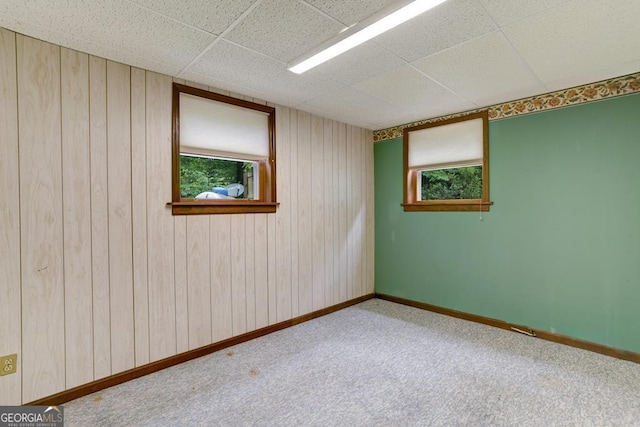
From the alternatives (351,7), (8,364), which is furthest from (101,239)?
(351,7)

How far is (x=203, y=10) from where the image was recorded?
1.71 meters

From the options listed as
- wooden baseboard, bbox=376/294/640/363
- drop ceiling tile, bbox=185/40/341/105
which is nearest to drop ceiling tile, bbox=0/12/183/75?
drop ceiling tile, bbox=185/40/341/105

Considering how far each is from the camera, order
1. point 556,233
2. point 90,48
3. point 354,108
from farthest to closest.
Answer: point 354,108
point 556,233
point 90,48

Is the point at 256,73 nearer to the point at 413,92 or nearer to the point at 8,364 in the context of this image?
the point at 413,92

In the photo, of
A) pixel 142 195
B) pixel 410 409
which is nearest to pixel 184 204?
pixel 142 195

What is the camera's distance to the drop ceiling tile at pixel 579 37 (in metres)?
1.71

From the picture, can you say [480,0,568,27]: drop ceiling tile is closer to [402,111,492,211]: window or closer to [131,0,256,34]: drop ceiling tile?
[131,0,256,34]: drop ceiling tile

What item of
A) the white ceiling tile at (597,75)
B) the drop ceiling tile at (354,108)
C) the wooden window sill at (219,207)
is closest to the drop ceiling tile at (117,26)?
the wooden window sill at (219,207)

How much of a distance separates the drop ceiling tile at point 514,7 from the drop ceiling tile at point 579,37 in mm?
61

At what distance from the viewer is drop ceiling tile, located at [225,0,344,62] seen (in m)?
1.71

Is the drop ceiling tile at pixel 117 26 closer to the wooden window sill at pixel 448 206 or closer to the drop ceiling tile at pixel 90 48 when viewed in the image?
the drop ceiling tile at pixel 90 48

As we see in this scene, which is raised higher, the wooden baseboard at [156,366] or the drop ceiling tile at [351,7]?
the drop ceiling tile at [351,7]

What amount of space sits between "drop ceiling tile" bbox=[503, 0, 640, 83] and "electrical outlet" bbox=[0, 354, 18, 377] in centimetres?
371

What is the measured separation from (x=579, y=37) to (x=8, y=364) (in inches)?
164
